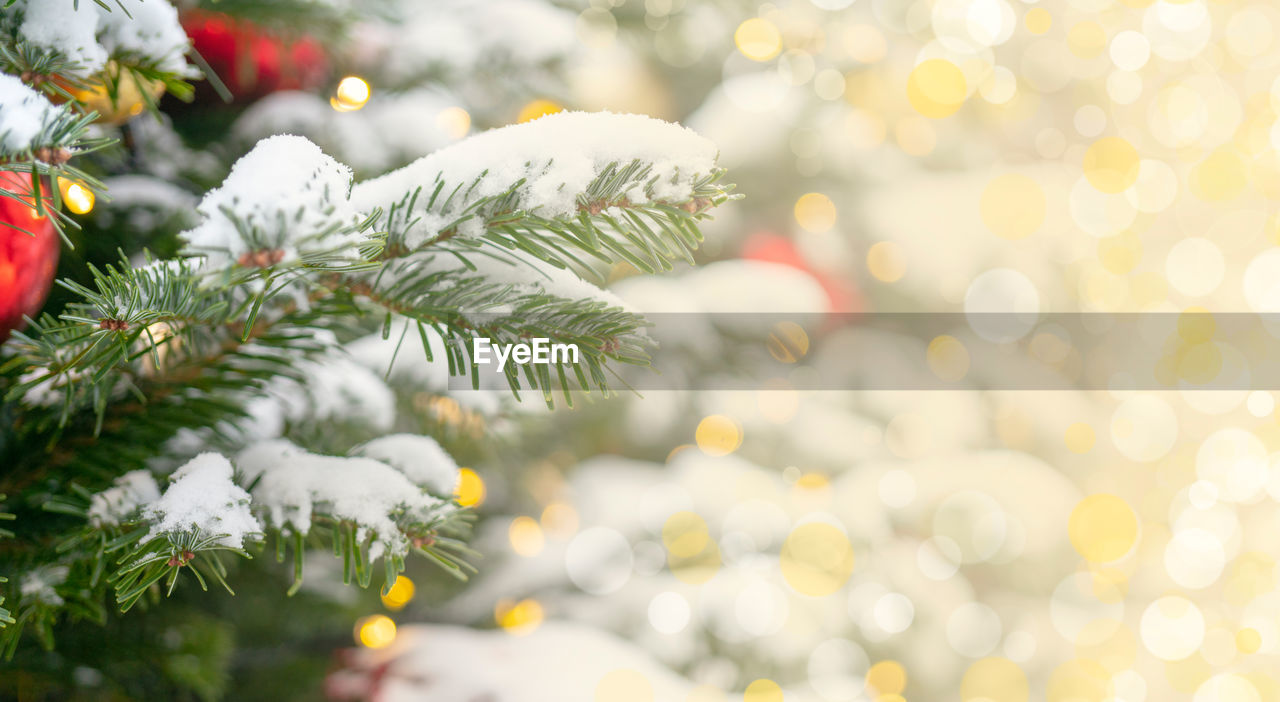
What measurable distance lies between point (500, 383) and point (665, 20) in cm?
52

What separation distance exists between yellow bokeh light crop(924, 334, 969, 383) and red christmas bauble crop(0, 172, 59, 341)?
103 cm

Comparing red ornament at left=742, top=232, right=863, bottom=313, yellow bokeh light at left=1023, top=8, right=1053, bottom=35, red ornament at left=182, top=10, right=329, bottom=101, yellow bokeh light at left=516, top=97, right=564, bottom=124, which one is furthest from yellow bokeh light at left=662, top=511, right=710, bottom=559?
yellow bokeh light at left=1023, top=8, right=1053, bottom=35

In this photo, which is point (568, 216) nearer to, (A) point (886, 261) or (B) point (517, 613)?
(B) point (517, 613)

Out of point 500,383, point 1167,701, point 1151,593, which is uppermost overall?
point 1151,593

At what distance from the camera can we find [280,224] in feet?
0.58

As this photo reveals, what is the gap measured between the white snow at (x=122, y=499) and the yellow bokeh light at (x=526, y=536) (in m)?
0.58

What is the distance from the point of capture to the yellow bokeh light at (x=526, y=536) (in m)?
0.86

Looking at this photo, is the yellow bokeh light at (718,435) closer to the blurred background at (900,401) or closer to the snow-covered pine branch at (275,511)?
the blurred background at (900,401)

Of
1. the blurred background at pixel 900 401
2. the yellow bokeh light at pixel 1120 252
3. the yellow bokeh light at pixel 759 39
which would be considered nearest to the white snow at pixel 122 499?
the blurred background at pixel 900 401

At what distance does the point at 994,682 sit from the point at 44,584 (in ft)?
3.25

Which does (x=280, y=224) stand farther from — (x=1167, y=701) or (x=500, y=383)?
(x=1167, y=701)

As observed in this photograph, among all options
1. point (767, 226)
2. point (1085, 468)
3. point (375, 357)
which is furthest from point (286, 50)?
point (1085, 468)

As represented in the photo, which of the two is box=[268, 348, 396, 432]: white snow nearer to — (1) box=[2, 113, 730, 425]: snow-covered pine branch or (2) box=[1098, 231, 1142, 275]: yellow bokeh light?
(1) box=[2, 113, 730, 425]: snow-covered pine branch

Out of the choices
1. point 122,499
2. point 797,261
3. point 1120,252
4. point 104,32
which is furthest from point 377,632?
point 1120,252
